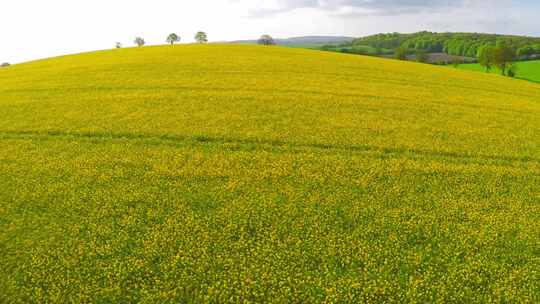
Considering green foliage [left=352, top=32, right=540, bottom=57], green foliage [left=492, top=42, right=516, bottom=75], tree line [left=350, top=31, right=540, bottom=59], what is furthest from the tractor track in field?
green foliage [left=352, top=32, right=540, bottom=57]

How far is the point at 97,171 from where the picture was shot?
13227mm

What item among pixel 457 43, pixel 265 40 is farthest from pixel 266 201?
pixel 457 43

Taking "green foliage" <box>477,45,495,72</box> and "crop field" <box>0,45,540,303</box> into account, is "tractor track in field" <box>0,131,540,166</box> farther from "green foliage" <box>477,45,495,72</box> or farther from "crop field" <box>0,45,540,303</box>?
"green foliage" <box>477,45,495,72</box>

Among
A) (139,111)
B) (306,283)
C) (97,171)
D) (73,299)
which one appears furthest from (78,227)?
(139,111)

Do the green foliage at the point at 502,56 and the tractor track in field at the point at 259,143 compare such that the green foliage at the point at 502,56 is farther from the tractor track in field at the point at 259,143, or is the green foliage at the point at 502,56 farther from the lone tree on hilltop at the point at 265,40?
the tractor track in field at the point at 259,143

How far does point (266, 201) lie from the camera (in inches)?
440

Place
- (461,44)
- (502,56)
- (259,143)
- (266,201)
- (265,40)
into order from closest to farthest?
(266,201)
(259,143)
(502,56)
(265,40)
(461,44)

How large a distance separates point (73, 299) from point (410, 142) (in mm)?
14677

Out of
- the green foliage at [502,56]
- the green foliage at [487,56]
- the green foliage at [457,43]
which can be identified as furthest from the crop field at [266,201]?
the green foliage at [457,43]

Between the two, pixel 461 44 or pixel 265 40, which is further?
pixel 461 44

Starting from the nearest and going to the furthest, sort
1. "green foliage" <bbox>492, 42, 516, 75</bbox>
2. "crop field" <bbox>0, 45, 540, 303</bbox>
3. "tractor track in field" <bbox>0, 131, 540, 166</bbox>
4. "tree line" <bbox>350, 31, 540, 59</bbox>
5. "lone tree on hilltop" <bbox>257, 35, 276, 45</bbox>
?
1. "crop field" <bbox>0, 45, 540, 303</bbox>
2. "tractor track in field" <bbox>0, 131, 540, 166</bbox>
3. "green foliage" <bbox>492, 42, 516, 75</bbox>
4. "tree line" <bbox>350, 31, 540, 59</bbox>
5. "lone tree on hilltop" <bbox>257, 35, 276, 45</bbox>

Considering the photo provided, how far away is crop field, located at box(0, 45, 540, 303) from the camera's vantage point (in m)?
8.09

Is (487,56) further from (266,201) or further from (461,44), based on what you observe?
(266,201)

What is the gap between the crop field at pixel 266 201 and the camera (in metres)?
8.09
